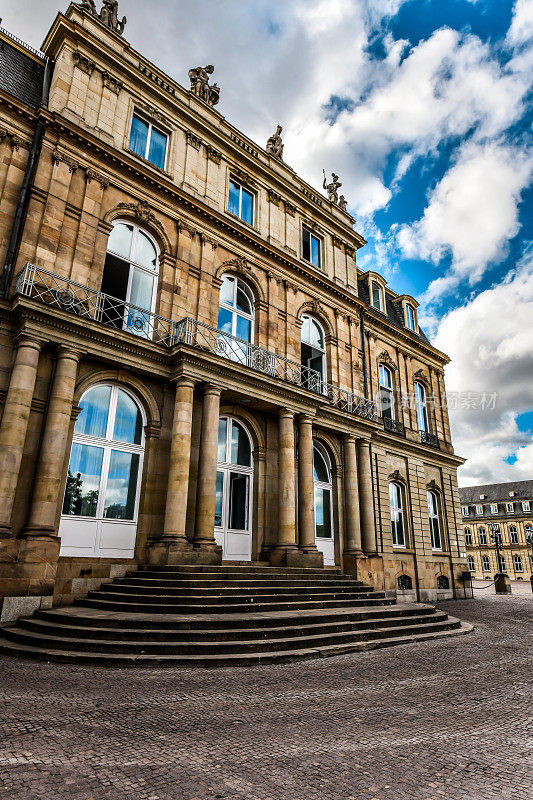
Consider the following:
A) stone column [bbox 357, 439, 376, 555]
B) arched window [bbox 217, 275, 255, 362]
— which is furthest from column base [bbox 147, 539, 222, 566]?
stone column [bbox 357, 439, 376, 555]

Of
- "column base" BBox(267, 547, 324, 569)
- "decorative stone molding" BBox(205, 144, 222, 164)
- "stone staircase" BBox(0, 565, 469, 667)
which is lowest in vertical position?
"stone staircase" BBox(0, 565, 469, 667)

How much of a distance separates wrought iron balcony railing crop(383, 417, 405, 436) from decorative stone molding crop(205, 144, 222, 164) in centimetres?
1333

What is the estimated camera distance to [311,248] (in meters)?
21.8

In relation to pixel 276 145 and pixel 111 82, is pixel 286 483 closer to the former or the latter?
pixel 111 82

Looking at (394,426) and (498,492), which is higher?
(498,492)

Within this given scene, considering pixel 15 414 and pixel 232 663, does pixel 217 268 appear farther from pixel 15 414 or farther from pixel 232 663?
pixel 232 663

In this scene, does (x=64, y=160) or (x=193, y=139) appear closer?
(x=64, y=160)

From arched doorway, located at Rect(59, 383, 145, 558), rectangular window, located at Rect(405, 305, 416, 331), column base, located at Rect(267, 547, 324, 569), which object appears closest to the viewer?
arched doorway, located at Rect(59, 383, 145, 558)

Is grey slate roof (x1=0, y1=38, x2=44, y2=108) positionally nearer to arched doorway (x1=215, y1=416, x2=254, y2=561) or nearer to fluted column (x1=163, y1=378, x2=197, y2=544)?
fluted column (x1=163, y1=378, x2=197, y2=544)

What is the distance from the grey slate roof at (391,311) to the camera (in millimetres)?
24969

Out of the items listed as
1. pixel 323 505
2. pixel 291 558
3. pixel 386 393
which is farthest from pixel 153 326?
pixel 386 393

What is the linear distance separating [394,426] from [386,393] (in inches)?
74.9

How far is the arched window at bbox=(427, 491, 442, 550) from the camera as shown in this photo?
23594mm

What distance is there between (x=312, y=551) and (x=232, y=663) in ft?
26.6
